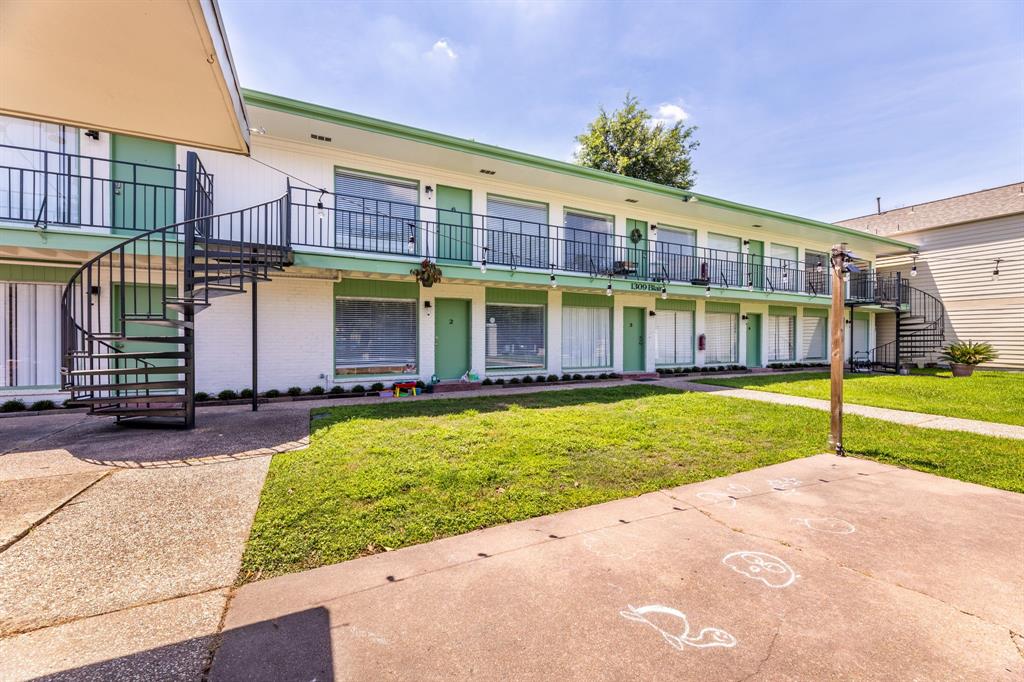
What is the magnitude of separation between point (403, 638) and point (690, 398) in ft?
28.2

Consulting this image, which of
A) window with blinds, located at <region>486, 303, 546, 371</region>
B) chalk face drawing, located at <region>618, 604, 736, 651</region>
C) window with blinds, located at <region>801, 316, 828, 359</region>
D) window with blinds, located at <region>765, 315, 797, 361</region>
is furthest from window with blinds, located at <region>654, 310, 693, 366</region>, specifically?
chalk face drawing, located at <region>618, 604, 736, 651</region>

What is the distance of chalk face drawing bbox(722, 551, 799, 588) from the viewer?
255cm

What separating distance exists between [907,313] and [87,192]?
1169 inches

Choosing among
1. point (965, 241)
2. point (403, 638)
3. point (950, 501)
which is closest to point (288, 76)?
point (403, 638)

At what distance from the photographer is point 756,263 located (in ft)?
54.3

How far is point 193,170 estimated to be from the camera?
6625 mm

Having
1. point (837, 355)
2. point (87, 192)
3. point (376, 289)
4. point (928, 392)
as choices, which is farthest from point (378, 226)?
point (928, 392)

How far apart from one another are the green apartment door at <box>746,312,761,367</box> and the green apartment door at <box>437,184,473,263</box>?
41.4 feet

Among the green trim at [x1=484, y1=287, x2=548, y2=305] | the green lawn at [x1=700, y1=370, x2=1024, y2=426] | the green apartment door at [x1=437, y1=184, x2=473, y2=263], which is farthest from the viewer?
the green trim at [x1=484, y1=287, x2=548, y2=305]

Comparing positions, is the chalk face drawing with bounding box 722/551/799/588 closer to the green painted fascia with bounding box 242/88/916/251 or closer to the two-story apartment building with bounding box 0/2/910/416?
the two-story apartment building with bounding box 0/2/910/416

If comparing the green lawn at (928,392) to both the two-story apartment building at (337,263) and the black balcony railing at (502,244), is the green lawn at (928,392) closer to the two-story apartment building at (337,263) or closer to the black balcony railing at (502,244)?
the two-story apartment building at (337,263)

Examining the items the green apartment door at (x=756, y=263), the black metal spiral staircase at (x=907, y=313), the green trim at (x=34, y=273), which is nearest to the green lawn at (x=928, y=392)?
the green apartment door at (x=756, y=263)

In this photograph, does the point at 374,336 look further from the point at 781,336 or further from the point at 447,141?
the point at 781,336

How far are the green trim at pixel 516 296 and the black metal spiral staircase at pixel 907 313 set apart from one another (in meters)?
14.6
